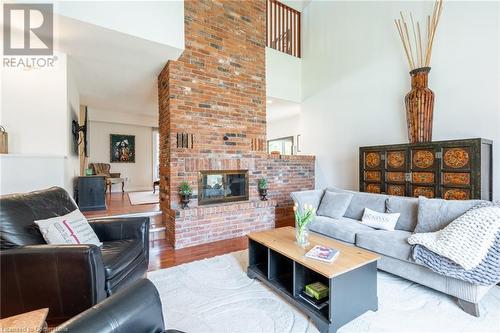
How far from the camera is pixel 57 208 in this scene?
2.05 m

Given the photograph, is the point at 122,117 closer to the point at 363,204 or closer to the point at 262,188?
the point at 262,188

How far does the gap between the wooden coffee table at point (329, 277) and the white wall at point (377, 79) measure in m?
2.39

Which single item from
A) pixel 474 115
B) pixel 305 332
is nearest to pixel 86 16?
pixel 305 332

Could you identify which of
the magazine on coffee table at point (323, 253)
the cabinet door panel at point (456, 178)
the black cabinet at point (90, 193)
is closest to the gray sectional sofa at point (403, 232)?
the cabinet door panel at point (456, 178)

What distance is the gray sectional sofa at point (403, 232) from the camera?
1881mm

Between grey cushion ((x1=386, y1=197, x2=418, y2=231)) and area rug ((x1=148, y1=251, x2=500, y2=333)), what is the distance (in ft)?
2.01

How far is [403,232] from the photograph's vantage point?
2.56 m

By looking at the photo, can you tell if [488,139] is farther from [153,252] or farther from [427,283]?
[153,252]

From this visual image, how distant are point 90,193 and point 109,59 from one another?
7.37 feet

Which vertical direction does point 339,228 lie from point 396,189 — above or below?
below

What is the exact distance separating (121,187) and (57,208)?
544cm

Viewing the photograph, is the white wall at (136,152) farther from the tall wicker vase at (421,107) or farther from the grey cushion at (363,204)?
the tall wicker vase at (421,107)

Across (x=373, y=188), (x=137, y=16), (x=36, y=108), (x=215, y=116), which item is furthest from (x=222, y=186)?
(x=36, y=108)

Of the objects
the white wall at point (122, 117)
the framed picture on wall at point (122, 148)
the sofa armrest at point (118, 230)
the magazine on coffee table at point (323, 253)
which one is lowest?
the magazine on coffee table at point (323, 253)
